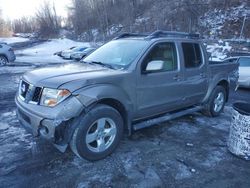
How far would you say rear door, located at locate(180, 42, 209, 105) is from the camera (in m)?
5.20

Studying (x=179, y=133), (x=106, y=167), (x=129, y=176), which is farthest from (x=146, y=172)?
(x=179, y=133)

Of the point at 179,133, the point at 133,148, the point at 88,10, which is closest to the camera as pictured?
the point at 133,148

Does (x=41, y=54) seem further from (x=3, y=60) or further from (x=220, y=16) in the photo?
(x=220, y=16)

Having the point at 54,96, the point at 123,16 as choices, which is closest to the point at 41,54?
the point at 123,16

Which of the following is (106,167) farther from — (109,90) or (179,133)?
(179,133)

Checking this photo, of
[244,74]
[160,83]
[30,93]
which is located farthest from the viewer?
[244,74]

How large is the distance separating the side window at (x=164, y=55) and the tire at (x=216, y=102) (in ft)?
5.63

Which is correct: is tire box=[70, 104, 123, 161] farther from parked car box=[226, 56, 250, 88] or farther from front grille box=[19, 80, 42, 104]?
parked car box=[226, 56, 250, 88]

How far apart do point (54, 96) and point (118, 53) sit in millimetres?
1661

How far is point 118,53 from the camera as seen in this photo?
15.4 ft

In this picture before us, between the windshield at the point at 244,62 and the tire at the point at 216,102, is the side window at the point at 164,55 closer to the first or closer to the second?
the tire at the point at 216,102

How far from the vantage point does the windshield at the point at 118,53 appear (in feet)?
14.4

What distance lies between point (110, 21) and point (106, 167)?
47.0 m

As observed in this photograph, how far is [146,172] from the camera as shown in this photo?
12.2 feet
